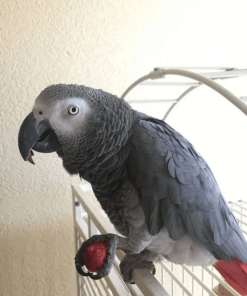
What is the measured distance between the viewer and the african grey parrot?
66cm

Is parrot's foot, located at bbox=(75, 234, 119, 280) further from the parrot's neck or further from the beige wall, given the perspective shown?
the beige wall

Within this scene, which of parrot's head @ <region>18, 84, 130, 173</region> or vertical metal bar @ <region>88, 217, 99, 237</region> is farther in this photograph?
vertical metal bar @ <region>88, 217, 99, 237</region>

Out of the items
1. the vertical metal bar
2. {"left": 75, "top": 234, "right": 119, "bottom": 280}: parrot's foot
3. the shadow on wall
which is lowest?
the shadow on wall

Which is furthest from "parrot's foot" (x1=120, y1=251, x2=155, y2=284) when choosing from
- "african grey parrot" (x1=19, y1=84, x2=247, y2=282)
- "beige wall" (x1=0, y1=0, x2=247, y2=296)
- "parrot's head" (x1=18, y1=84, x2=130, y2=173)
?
"beige wall" (x1=0, y1=0, x2=247, y2=296)

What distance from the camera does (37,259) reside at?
4.56 ft

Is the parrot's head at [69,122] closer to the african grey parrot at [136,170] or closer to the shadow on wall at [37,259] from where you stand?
the african grey parrot at [136,170]

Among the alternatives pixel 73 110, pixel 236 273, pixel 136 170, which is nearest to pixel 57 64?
pixel 73 110

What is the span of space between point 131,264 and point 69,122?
1.28ft

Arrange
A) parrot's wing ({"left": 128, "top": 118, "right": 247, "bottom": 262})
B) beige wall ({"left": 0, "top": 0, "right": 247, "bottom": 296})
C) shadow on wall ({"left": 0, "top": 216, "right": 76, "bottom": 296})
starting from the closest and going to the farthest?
parrot's wing ({"left": 128, "top": 118, "right": 247, "bottom": 262}) < beige wall ({"left": 0, "top": 0, "right": 247, "bottom": 296}) < shadow on wall ({"left": 0, "top": 216, "right": 76, "bottom": 296})

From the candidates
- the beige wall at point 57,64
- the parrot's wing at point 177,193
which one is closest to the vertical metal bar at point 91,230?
the parrot's wing at point 177,193

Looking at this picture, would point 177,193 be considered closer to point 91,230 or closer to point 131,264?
point 131,264

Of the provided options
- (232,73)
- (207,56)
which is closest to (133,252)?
(232,73)

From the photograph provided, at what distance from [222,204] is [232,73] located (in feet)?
1.06

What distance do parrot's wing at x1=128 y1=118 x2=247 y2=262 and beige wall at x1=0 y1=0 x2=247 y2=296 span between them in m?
0.72
